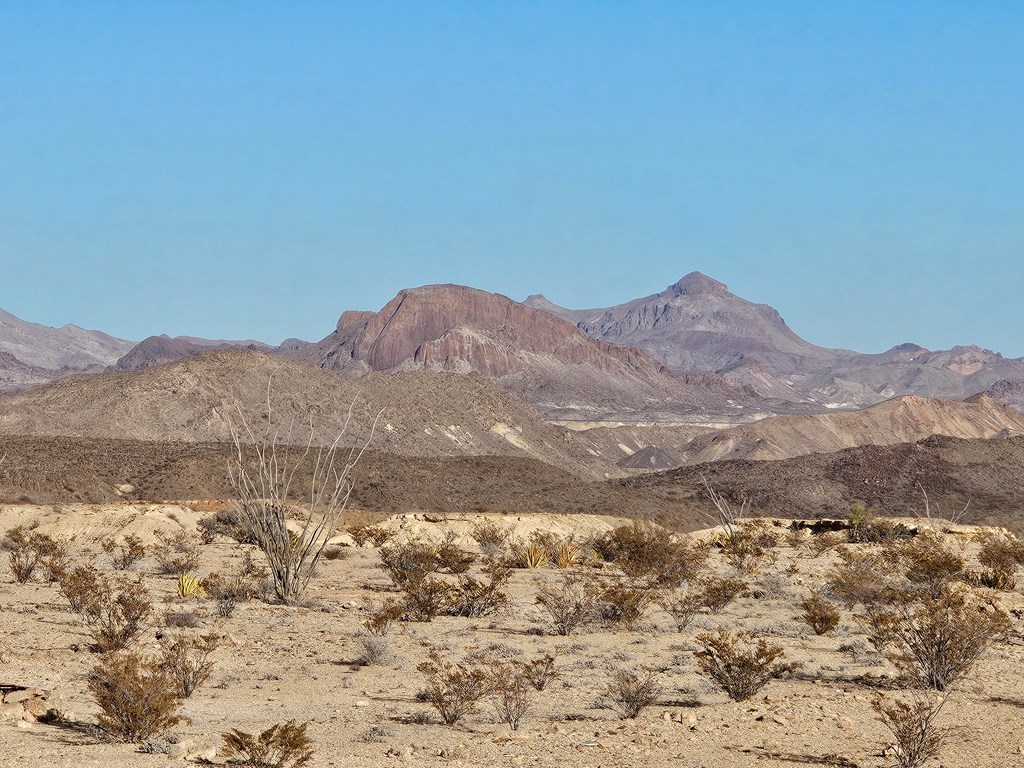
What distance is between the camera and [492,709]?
1157 cm

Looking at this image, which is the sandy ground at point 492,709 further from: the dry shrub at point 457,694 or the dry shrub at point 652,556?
the dry shrub at point 652,556

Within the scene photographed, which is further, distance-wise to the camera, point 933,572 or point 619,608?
point 933,572

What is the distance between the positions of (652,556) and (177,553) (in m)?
11.5

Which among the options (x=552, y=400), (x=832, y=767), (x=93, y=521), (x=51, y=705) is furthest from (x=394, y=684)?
(x=552, y=400)

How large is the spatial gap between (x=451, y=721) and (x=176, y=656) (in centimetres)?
316

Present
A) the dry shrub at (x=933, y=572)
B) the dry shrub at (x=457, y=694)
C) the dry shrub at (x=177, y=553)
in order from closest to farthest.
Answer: the dry shrub at (x=457, y=694) → the dry shrub at (x=933, y=572) → the dry shrub at (x=177, y=553)

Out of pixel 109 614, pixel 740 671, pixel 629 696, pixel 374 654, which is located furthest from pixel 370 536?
pixel 629 696

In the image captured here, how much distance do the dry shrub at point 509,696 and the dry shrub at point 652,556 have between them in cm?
945

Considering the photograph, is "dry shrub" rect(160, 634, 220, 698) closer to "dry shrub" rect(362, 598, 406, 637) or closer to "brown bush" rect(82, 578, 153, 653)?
"brown bush" rect(82, 578, 153, 653)

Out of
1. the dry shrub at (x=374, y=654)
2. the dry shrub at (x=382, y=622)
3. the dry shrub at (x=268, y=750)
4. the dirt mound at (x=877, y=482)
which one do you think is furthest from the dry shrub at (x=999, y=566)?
the dirt mound at (x=877, y=482)

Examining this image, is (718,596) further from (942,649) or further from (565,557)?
(565,557)

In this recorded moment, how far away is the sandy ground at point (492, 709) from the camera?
9695mm

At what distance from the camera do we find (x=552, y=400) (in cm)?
18675

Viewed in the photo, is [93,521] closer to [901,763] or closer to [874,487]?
[901,763]
